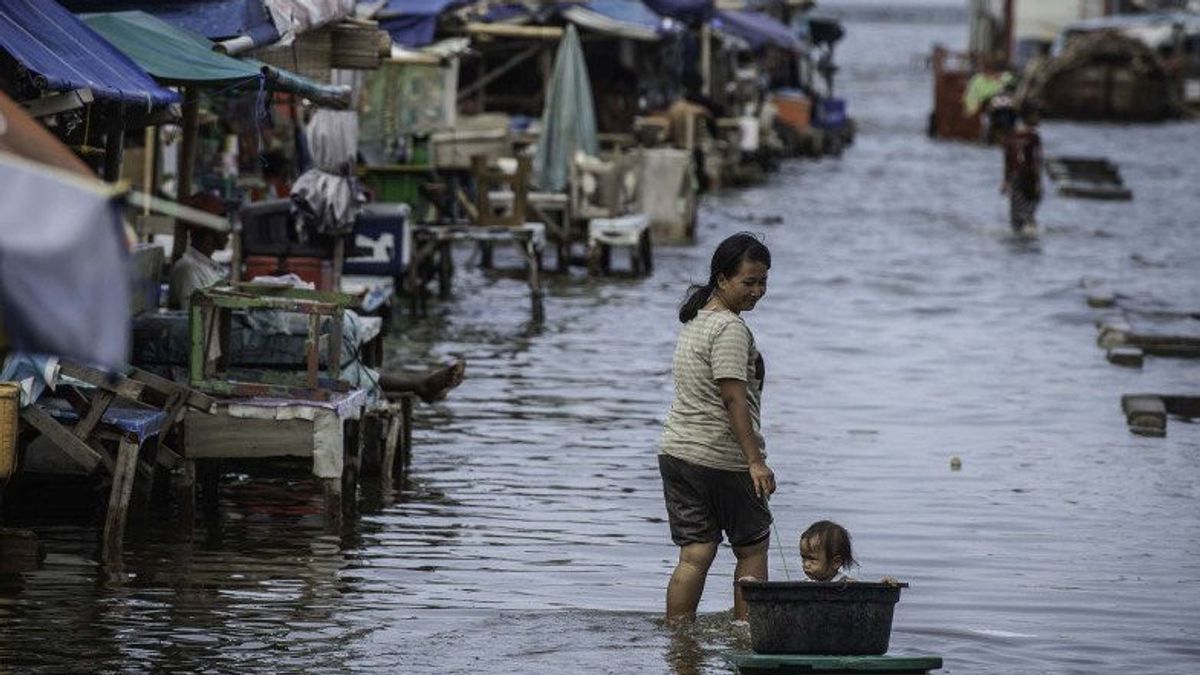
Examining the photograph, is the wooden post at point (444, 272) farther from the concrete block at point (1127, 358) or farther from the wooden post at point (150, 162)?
the concrete block at point (1127, 358)

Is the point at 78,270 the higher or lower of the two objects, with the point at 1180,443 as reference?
higher

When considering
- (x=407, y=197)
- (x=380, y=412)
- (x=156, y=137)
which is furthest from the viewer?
(x=407, y=197)

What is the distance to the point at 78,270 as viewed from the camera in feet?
18.7

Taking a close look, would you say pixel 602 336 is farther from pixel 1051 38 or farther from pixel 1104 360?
pixel 1051 38

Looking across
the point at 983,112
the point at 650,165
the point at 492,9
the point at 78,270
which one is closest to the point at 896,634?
the point at 78,270

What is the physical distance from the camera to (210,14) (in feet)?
43.5

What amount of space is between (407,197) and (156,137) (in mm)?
5157

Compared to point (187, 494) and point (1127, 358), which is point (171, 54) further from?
point (1127, 358)

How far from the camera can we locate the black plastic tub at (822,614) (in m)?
7.80

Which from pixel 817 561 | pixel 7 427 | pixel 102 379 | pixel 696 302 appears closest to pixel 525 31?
pixel 102 379

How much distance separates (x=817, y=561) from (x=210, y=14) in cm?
627

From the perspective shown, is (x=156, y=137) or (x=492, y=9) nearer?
(x=156, y=137)

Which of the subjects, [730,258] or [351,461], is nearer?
[730,258]

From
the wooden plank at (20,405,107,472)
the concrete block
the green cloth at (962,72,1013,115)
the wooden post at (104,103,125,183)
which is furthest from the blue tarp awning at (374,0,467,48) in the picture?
the green cloth at (962,72,1013,115)
